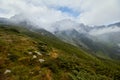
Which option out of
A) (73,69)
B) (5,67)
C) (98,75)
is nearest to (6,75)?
(5,67)

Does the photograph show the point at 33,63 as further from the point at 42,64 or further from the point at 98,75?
the point at 98,75

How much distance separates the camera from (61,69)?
53.1 meters

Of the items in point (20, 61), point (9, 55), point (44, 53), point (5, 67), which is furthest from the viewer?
point (44, 53)

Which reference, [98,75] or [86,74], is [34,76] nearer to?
[86,74]

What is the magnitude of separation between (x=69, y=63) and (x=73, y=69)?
3.40 meters

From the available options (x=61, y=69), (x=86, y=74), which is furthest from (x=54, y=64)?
(x=86, y=74)

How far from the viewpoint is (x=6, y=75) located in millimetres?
47438

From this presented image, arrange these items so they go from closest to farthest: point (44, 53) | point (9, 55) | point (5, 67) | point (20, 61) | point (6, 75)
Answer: point (6, 75) → point (5, 67) → point (20, 61) → point (9, 55) → point (44, 53)

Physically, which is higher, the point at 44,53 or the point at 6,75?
the point at 44,53

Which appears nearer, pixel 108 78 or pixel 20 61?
pixel 108 78

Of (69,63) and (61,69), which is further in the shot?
(69,63)

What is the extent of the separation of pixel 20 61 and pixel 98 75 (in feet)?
67.9

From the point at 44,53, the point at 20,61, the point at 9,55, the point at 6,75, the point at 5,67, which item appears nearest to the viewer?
the point at 6,75

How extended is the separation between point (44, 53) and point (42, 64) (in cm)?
1151
